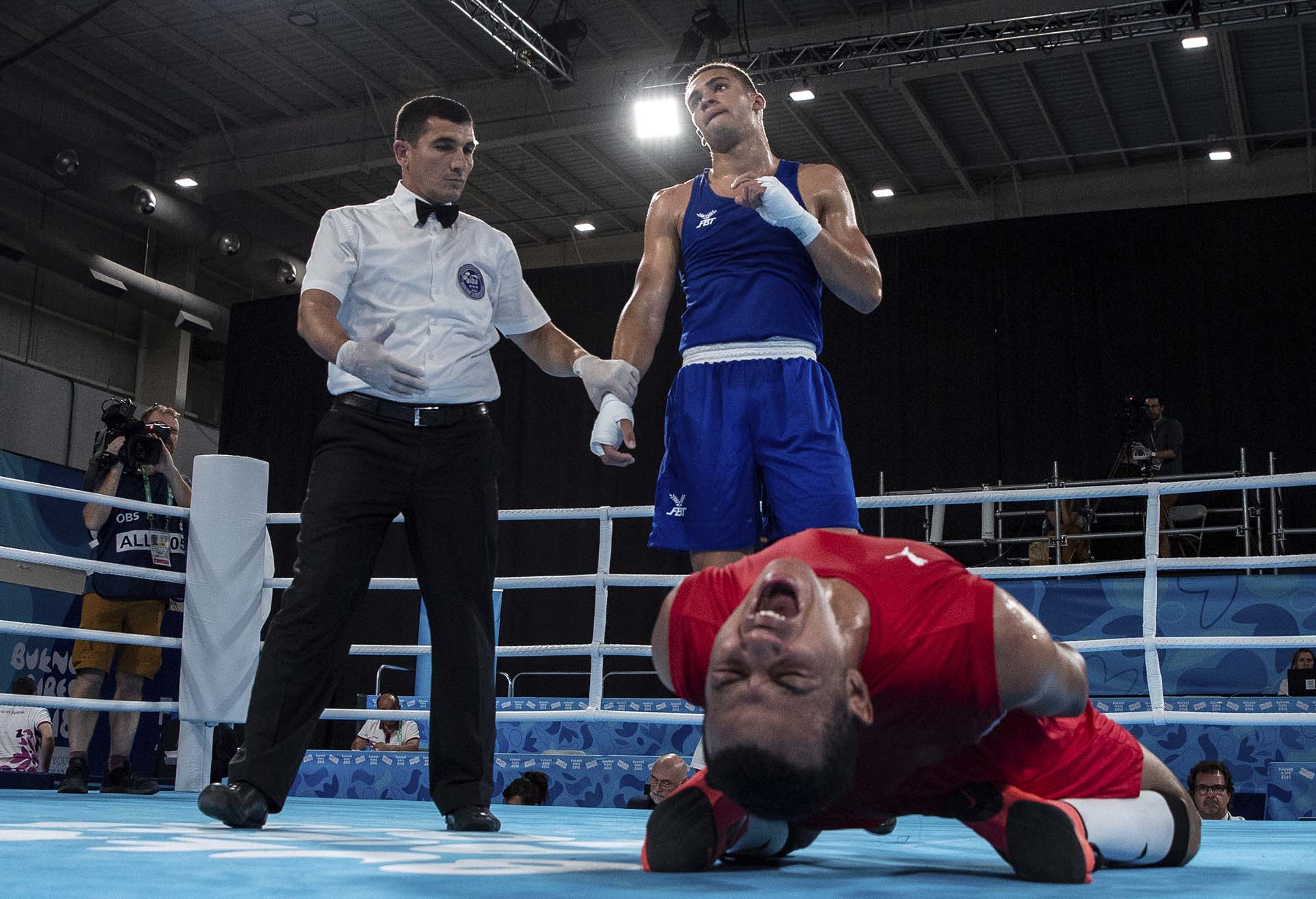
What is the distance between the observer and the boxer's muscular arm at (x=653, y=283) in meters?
2.18

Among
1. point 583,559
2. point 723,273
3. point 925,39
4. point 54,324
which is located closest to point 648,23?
point 925,39

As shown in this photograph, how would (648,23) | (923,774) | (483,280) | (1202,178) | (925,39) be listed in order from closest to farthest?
(923,774) → (483,280) → (925,39) → (648,23) → (1202,178)

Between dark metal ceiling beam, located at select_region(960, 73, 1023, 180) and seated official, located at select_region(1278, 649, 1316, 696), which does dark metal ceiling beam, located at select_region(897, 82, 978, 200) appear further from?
seated official, located at select_region(1278, 649, 1316, 696)

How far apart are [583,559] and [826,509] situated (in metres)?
8.84

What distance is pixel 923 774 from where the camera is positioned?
52.5 inches

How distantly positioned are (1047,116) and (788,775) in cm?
968

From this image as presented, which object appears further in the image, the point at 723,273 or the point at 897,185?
the point at 897,185

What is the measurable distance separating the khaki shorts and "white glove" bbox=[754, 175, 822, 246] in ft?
7.69

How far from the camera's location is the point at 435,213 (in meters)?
2.35

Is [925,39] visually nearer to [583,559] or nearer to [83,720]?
[583,559]

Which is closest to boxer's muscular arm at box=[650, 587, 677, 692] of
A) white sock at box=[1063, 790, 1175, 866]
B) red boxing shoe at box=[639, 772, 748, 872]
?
red boxing shoe at box=[639, 772, 748, 872]

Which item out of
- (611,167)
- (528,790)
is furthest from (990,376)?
(528,790)

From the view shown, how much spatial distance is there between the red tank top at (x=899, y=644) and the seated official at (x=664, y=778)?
1.55 metres

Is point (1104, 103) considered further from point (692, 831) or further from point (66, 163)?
point (692, 831)
